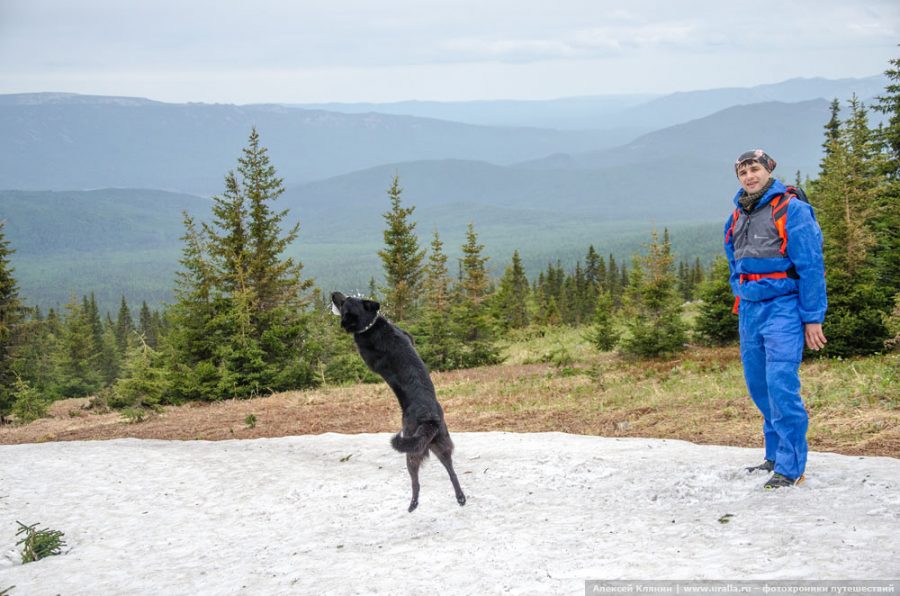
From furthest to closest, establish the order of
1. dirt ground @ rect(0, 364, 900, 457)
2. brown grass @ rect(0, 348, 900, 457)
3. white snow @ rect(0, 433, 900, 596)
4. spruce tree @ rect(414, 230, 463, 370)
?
spruce tree @ rect(414, 230, 463, 370)
brown grass @ rect(0, 348, 900, 457)
dirt ground @ rect(0, 364, 900, 457)
white snow @ rect(0, 433, 900, 596)

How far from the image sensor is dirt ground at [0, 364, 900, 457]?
9.52m

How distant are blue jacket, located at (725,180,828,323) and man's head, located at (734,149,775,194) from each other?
13cm

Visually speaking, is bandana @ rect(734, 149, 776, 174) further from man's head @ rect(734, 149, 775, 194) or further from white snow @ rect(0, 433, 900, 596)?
white snow @ rect(0, 433, 900, 596)

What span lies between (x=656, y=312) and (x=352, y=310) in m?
16.9

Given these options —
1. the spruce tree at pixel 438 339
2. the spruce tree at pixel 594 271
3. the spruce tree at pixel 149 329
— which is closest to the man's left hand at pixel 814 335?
the spruce tree at pixel 438 339

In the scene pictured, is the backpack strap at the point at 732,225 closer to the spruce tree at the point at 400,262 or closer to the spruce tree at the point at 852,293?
the spruce tree at the point at 852,293

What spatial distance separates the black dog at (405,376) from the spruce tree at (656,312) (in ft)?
47.5

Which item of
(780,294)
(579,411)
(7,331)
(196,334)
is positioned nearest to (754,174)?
(780,294)

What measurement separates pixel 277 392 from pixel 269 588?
16343 mm

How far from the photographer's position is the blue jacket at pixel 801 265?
644 centimetres

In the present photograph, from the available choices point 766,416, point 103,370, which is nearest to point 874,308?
point 766,416

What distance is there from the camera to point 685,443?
9328mm

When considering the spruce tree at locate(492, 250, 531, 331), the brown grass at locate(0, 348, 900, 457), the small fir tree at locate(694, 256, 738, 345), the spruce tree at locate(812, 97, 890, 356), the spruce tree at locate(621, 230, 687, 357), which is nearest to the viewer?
the brown grass at locate(0, 348, 900, 457)

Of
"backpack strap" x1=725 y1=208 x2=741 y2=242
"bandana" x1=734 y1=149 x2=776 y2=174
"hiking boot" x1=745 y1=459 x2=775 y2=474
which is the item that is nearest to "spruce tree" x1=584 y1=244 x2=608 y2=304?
"backpack strap" x1=725 y1=208 x2=741 y2=242
